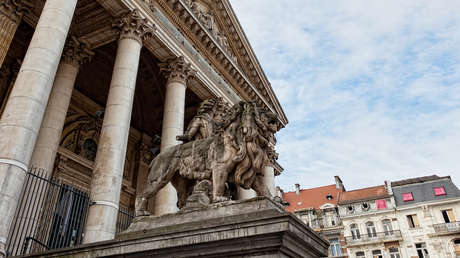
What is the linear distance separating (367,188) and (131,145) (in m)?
31.6

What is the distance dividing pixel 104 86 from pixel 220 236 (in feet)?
55.4

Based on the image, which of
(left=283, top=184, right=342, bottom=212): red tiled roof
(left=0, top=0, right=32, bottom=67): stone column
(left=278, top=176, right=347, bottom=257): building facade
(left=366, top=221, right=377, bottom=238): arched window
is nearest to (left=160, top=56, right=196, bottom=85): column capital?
(left=0, top=0, right=32, bottom=67): stone column

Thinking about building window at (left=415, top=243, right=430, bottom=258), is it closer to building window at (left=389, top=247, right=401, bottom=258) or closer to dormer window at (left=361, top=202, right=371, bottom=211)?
building window at (left=389, top=247, right=401, bottom=258)

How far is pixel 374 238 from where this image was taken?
34.4 metres

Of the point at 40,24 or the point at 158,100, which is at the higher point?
the point at 158,100

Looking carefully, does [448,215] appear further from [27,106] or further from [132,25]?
[27,106]

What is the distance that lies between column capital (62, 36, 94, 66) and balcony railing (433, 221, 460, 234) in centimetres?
3335

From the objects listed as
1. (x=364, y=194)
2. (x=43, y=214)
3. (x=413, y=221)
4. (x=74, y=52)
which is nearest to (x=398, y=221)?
(x=413, y=221)

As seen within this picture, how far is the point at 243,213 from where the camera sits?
3.93m

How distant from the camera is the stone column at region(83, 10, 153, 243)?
28.0 ft

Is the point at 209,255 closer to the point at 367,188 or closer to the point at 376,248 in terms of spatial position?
the point at 376,248

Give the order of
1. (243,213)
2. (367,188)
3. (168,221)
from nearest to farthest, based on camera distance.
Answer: (243,213) → (168,221) → (367,188)

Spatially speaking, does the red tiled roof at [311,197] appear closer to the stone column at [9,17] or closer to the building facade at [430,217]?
the building facade at [430,217]

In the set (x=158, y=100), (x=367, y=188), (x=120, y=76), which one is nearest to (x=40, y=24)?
(x=120, y=76)
